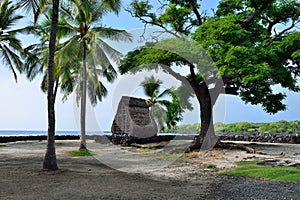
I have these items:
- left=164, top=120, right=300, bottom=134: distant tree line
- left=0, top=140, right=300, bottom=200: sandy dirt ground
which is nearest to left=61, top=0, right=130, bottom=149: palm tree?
left=0, top=140, right=300, bottom=200: sandy dirt ground

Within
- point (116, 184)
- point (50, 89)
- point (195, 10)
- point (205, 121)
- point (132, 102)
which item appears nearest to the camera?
point (116, 184)

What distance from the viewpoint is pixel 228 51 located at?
14.1 metres

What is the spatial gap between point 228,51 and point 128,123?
1410cm

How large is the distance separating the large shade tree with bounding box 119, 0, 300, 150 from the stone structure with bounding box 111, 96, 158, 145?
8.31m

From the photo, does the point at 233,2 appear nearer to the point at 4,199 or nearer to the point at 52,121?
the point at 52,121

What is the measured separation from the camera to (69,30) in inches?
736

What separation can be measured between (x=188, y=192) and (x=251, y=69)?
7.98m

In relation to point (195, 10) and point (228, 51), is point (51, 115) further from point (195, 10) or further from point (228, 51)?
point (195, 10)

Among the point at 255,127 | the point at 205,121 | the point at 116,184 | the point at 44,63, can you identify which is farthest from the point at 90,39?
the point at 255,127

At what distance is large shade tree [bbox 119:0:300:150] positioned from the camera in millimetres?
14508

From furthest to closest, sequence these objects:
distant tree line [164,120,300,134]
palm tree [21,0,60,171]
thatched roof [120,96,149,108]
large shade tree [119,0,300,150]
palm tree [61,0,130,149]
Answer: distant tree line [164,120,300,134] < thatched roof [120,96,149,108] < palm tree [61,0,130,149] < large shade tree [119,0,300,150] < palm tree [21,0,60,171]

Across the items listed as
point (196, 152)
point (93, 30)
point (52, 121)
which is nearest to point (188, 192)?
point (52, 121)

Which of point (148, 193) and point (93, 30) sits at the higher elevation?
point (93, 30)

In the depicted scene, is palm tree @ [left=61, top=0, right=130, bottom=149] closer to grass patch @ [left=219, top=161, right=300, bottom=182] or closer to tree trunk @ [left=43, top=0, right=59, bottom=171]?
tree trunk @ [left=43, top=0, right=59, bottom=171]
